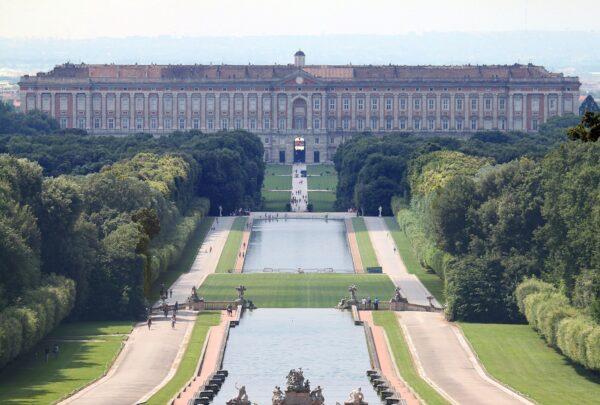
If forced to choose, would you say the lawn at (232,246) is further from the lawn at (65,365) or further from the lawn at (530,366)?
the lawn at (530,366)

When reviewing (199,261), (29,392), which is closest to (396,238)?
(199,261)

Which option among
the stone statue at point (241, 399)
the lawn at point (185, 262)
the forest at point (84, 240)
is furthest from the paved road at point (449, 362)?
the lawn at point (185, 262)

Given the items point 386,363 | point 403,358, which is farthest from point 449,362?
point 386,363

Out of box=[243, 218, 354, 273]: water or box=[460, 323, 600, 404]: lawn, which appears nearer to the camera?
box=[460, 323, 600, 404]: lawn

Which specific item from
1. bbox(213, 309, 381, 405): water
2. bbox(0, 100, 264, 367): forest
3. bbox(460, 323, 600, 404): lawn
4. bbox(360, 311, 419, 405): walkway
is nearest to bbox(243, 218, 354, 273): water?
bbox(0, 100, 264, 367): forest

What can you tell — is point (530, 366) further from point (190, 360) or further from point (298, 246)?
point (298, 246)

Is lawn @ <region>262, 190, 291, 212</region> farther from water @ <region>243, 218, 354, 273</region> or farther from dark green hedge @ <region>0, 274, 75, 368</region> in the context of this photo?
dark green hedge @ <region>0, 274, 75, 368</region>

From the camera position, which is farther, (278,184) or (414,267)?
(278,184)
